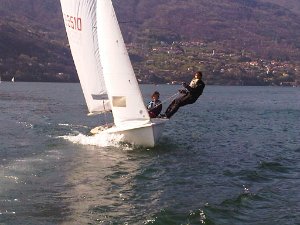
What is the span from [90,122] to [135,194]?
2891cm

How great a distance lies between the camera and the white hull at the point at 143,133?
27781mm

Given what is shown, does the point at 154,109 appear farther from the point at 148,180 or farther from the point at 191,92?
the point at 148,180

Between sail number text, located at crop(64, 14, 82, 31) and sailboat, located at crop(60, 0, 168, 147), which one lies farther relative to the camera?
sail number text, located at crop(64, 14, 82, 31)

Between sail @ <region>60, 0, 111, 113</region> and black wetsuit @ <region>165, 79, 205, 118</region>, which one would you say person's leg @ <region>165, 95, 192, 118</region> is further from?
sail @ <region>60, 0, 111, 113</region>

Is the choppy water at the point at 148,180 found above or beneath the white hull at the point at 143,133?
beneath

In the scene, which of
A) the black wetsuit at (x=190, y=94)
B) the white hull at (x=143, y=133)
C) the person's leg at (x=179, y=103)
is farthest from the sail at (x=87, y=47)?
the black wetsuit at (x=190, y=94)

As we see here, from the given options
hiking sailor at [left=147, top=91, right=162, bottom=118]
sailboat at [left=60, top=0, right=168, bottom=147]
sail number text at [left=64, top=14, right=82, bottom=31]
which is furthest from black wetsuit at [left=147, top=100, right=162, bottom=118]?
sail number text at [left=64, top=14, right=82, bottom=31]

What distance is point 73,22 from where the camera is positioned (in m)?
32.0

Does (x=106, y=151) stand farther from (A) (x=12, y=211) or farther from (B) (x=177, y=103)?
(A) (x=12, y=211)

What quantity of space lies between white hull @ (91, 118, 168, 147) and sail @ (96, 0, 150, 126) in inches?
14.6

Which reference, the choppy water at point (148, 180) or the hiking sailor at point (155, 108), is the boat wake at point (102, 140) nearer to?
the choppy water at point (148, 180)

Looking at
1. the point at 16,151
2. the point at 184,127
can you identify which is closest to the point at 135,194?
the point at 16,151

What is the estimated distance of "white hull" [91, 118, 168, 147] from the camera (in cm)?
2778

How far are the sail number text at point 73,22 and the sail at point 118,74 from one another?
3072 mm
